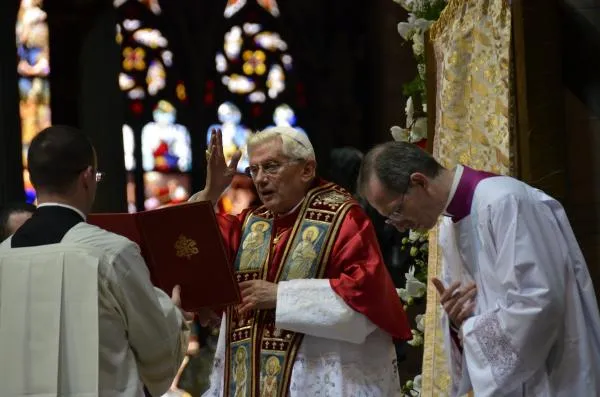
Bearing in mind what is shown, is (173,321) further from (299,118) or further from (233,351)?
(299,118)

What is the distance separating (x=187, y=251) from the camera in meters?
4.95

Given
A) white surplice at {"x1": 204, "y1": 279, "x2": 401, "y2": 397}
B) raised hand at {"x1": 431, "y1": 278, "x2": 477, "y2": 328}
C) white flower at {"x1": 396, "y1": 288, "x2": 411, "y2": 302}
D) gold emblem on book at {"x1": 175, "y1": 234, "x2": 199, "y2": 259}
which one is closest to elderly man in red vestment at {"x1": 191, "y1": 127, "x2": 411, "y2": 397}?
white surplice at {"x1": 204, "y1": 279, "x2": 401, "y2": 397}

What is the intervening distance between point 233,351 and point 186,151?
7.69 meters

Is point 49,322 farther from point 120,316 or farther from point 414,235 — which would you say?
point 414,235

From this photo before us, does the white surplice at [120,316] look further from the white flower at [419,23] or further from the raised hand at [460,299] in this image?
the white flower at [419,23]

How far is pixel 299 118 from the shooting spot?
13141 mm

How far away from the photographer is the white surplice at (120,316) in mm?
4172

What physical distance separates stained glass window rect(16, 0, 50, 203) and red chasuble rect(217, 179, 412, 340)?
7.01m

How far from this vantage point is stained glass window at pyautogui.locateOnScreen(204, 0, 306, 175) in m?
13.0

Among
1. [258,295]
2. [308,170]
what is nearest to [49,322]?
[258,295]

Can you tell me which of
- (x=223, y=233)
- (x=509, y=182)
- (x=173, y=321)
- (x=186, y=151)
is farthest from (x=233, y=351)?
(x=186, y=151)

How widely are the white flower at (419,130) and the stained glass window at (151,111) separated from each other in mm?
6166

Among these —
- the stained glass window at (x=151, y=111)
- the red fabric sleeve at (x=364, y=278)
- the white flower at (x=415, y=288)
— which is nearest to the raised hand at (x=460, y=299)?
the red fabric sleeve at (x=364, y=278)

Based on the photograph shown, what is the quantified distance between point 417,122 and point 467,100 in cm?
102
